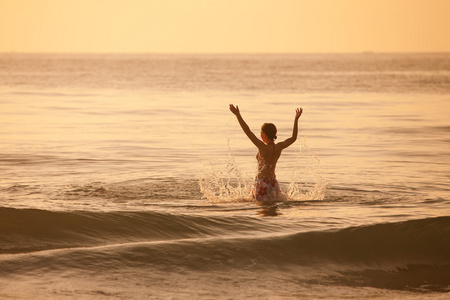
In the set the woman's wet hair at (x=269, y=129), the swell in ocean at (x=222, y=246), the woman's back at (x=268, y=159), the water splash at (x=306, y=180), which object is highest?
the woman's wet hair at (x=269, y=129)

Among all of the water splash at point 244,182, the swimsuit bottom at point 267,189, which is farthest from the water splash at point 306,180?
the swimsuit bottom at point 267,189

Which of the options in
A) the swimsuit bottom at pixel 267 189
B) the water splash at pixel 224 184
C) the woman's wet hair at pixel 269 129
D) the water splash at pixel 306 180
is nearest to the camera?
the woman's wet hair at pixel 269 129

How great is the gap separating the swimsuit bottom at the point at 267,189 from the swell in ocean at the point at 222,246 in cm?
134

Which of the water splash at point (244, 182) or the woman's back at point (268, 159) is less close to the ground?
the woman's back at point (268, 159)

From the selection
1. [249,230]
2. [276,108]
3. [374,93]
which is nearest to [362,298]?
[249,230]

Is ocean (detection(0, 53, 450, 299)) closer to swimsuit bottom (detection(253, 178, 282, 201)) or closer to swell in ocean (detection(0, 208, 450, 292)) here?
swell in ocean (detection(0, 208, 450, 292))

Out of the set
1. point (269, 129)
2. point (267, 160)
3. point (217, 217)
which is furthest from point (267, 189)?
point (217, 217)

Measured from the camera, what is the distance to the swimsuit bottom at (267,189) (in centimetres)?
1214

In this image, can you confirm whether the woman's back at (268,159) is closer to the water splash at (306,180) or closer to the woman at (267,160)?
the woman at (267,160)

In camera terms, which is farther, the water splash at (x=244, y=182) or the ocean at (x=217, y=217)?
the water splash at (x=244, y=182)

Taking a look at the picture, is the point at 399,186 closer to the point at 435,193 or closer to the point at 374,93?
the point at 435,193

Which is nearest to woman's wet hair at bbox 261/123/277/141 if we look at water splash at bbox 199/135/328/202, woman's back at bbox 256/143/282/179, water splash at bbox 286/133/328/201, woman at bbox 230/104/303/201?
woman at bbox 230/104/303/201

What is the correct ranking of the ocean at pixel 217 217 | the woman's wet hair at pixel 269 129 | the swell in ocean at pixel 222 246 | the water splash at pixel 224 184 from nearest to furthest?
1. the ocean at pixel 217 217
2. the swell in ocean at pixel 222 246
3. the woman's wet hair at pixel 269 129
4. the water splash at pixel 224 184

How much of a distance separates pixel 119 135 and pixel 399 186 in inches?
434
